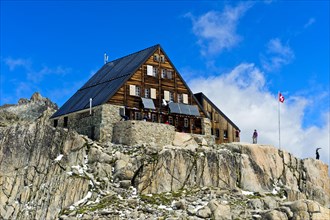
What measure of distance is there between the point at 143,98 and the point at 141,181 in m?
17.3

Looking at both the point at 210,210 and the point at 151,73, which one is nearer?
the point at 210,210

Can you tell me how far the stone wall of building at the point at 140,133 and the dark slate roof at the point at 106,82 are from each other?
4964 mm

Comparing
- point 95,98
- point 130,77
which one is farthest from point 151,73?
point 95,98

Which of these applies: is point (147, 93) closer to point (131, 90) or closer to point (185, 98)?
point (131, 90)

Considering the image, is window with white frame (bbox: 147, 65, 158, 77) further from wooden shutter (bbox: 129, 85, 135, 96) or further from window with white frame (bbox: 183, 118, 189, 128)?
window with white frame (bbox: 183, 118, 189, 128)

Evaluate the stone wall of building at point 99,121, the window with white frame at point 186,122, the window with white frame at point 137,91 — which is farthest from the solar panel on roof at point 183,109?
the stone wall of building at point 99,121

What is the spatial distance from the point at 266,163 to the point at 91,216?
2765cm

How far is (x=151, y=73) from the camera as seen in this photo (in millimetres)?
81938

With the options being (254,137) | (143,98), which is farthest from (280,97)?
(143,98)

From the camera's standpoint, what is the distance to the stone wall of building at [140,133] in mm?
73375

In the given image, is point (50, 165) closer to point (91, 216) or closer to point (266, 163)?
point (91, 216)

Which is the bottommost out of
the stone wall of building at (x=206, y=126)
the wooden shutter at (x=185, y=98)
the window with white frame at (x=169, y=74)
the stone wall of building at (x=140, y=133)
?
the stone wall of building at (x=140, y=133)

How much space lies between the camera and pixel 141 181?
66.0 m

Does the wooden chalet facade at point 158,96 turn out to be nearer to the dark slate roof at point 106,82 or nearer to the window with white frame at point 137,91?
the window with white frame at point 137,91
